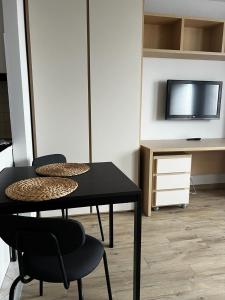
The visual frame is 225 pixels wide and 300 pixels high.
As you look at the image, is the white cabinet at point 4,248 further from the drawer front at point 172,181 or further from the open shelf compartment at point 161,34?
the open shelf compartment at point 161,34

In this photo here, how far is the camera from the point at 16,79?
2.01 metres

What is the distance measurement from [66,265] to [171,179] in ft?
6.07

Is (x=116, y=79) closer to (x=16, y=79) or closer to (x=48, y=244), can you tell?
(x=16, y=79)

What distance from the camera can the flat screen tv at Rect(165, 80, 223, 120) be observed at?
10.4 feet

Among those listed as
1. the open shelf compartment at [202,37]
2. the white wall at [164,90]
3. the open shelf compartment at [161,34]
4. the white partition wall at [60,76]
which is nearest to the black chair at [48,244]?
the white partition wall at [60,76]

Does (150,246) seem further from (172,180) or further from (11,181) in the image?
(11,181)

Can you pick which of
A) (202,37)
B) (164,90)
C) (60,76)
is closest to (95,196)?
(60,76)

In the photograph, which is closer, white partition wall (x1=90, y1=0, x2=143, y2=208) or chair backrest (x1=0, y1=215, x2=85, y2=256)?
chair backrest (x1=0, y1=215, x2=85, y2=256)

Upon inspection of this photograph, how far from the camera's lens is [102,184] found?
4.72 ft

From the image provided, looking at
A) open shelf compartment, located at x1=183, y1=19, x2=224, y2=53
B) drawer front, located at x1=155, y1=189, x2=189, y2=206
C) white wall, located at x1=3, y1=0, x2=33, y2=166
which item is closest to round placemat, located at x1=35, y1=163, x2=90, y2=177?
white wall, located at x1=3, y1=0, x2=33, y2=166

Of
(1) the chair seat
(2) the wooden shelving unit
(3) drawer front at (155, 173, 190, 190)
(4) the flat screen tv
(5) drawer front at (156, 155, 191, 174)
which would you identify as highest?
(2) the wooden shelving unit

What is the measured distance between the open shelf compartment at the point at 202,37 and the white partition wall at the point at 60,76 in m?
1.45

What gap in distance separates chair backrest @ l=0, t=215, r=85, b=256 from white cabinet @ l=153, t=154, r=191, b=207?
1.83m

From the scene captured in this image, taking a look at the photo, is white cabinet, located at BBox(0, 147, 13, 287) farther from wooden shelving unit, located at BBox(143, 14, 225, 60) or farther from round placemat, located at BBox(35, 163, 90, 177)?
wooden shelving unit, located at BBox(143, 14, 225, 60)
